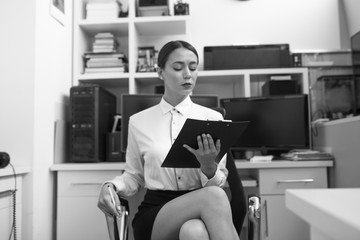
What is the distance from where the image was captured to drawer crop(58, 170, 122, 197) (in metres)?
2.02

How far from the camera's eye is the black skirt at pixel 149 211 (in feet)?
4.15

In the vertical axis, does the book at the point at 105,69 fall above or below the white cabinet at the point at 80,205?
above

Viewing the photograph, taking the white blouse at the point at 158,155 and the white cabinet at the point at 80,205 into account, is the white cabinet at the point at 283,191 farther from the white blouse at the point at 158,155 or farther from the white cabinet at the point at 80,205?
the white cabinet at the point at 80,205

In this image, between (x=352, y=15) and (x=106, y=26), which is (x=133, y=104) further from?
(x=352, y=15)

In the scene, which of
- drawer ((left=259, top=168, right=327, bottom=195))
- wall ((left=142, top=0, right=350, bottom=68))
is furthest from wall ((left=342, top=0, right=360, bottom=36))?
drawer ((left=259, top=168, right=327, bottom=195))

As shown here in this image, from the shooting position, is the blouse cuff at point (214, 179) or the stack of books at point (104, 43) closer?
the blouse cuff at point (214, 179)

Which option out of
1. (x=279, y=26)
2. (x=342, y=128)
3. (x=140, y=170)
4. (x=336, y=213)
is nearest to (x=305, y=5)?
(x=279, y=26)

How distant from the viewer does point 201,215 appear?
3.83 feet

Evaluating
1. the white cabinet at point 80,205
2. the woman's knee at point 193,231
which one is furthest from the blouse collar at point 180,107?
the white cabinet at point 80,205

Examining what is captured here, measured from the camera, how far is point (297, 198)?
402 mm

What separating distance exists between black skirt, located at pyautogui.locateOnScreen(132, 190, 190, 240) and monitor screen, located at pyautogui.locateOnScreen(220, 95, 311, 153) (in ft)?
3.19

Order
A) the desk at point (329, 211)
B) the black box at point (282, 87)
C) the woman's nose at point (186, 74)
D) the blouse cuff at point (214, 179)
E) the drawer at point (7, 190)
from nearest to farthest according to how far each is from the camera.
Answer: the desk at point (329, 211), the blouse cuff at point (214, 179), the woman's nose at point (186, 74), the drawer at point (7, 190), the black box at point (282, 87)

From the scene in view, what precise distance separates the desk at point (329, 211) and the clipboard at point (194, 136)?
0.71 m

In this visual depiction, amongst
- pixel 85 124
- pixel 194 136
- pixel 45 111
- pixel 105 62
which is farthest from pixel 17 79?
pixel 194 136
